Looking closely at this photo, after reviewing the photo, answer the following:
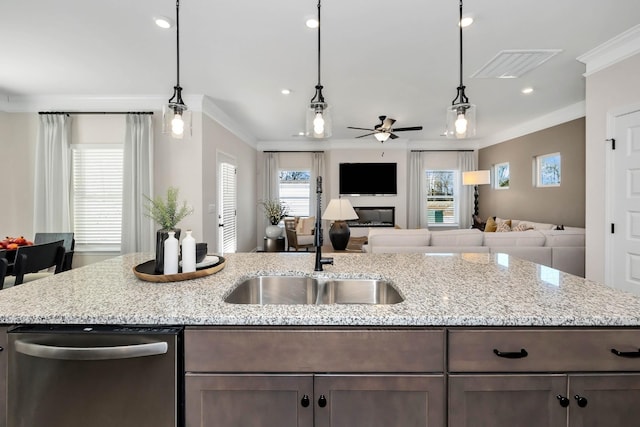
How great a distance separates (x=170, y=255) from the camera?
4.98 feet

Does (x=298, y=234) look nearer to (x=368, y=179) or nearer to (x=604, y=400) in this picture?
(x=368, y=179)

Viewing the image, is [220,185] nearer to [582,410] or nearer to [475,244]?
[475,244]

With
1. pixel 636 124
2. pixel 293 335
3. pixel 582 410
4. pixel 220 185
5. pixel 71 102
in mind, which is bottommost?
pixel 582 410

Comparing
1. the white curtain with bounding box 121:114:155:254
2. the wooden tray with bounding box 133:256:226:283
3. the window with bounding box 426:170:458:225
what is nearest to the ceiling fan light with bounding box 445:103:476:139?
the wooden tray with bounding box 133:256:226:283

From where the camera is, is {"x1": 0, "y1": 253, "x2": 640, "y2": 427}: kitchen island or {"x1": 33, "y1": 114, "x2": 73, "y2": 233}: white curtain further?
{"x1": 33, "y1": 114, "x2": 73, "y2": 233}: white curtain

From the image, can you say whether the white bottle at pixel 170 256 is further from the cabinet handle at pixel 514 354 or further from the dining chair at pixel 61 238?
the dining chair at pixel 61 238

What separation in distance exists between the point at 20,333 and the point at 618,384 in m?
1.96

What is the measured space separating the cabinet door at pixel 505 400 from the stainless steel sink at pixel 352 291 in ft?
2.04

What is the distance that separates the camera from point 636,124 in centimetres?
280

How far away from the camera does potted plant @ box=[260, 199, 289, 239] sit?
279 inches

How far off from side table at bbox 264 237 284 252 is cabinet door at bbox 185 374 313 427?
5.96 m

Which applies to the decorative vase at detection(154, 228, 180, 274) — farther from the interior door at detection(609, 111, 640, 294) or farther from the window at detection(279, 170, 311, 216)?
the window at detection(279, 170, 311, 216)

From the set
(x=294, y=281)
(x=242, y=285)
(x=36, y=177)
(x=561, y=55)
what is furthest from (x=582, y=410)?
(x=36, y=177)

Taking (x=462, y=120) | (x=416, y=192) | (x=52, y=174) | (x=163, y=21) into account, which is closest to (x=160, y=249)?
(x=462, y=120)
